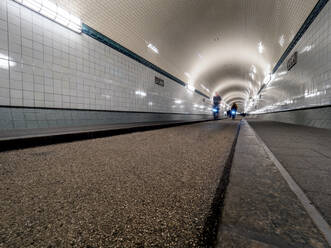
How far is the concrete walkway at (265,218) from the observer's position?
1.38 feet

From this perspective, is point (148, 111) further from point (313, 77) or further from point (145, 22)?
point (313, 77)

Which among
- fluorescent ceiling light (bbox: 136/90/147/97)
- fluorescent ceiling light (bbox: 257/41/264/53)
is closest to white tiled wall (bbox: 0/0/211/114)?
fluorescent ceiling light (bbox: 136/90/147/97)

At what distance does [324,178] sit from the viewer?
0.92m

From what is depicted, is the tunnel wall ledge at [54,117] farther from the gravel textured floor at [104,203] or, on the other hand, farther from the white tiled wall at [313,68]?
the white tiled wall at [313,68]

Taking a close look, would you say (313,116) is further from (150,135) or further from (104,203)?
(104,203)

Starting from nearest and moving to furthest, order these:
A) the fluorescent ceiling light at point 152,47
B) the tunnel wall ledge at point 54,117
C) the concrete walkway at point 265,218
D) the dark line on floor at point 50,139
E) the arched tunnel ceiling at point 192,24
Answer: the concrete walkway at point 265,218 < the dark line on floor at point 50,139 < the tunnel wall ledge at point 54,117 < the arched tunnel ceiling at point 192,24 < the fluorescent ceiling light at point 152,47

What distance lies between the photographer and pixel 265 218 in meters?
0.53

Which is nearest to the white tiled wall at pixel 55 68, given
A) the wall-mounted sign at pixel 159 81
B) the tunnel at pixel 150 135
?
the tunnel at pixel 150 135

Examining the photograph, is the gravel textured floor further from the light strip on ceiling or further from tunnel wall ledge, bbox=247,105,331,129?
tunnel wall ledge, bbox=247,105,331,129

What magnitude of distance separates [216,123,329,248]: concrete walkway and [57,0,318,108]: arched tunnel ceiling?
591cm

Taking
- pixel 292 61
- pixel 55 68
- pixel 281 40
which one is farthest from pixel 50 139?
pixel 281 40

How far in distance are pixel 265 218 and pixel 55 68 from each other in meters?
5.29

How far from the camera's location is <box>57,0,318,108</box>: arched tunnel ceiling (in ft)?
16.2

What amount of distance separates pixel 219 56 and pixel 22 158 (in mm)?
12204
